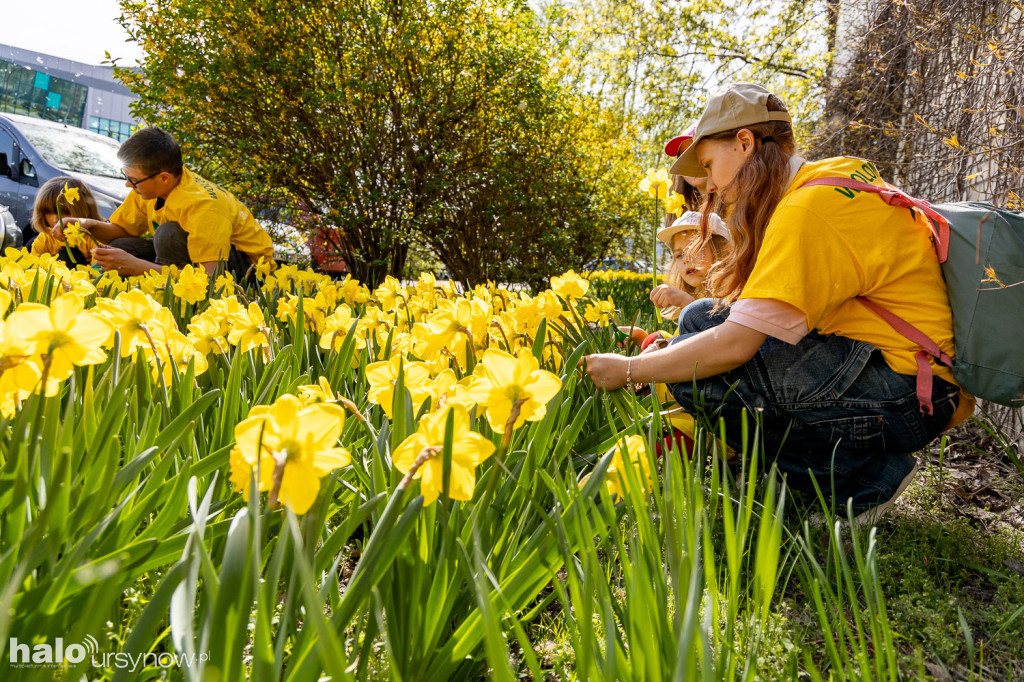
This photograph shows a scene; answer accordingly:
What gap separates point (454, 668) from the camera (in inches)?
34.2

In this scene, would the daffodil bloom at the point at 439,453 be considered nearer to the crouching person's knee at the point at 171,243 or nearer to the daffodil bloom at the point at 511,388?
the daffodil bloom at the point at 511,388

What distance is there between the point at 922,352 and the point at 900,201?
0.37 m

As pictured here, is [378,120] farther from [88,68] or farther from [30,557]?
[88,68]

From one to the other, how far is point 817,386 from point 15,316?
5.39 feet

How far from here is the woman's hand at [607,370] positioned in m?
1.68

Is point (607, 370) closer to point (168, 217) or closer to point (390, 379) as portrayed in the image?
point (390, 379)

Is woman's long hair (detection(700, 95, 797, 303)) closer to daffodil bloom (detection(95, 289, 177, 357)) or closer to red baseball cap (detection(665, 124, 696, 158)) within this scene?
red baseball cap (detection(665, 124, 696, 158))

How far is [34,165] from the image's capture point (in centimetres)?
695

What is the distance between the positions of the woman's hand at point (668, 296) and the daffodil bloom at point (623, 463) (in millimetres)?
1495

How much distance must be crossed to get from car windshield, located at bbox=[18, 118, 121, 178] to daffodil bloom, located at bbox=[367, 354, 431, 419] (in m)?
7.40

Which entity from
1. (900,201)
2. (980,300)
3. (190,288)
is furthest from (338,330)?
(980,300)

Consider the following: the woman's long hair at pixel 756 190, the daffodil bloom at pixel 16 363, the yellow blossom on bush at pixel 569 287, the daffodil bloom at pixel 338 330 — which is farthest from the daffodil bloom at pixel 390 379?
the yellow blossom on bush at pixel 569 287

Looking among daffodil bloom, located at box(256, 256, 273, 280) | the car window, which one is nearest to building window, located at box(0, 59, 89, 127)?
the car window

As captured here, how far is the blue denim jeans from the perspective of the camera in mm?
1684
